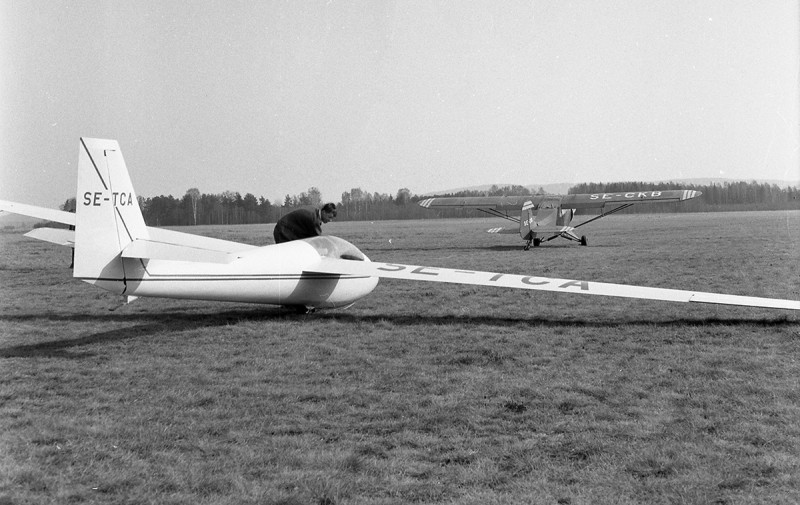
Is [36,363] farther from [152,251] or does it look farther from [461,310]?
[461,310]

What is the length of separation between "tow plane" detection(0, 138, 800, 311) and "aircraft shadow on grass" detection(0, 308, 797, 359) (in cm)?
30

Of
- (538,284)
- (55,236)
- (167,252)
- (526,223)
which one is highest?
(526,223)

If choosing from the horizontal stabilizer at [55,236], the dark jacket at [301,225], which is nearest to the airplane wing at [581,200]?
the dark jacket at [301,225]

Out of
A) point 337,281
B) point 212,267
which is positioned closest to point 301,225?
point 337,281

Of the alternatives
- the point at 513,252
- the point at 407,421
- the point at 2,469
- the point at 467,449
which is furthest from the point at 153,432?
the point at 513,252

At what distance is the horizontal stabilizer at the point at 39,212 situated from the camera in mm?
14008

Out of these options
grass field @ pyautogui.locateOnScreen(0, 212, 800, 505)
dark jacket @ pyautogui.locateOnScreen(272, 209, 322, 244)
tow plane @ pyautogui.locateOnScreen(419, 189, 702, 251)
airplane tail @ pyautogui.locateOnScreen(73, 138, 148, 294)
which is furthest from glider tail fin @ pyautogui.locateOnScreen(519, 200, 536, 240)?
airplane tail @ pyautogui.locateOnScreen(73, 138, 148, 294)

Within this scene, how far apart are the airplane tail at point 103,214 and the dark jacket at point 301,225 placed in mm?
3382

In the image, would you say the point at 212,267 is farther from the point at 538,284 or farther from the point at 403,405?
the point at 538,284

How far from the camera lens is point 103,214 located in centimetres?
677

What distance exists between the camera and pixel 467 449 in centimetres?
412

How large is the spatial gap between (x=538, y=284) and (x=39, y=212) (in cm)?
1153

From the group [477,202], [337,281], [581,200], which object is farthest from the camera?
[477,202]

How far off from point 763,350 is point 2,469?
6995 millimetres
